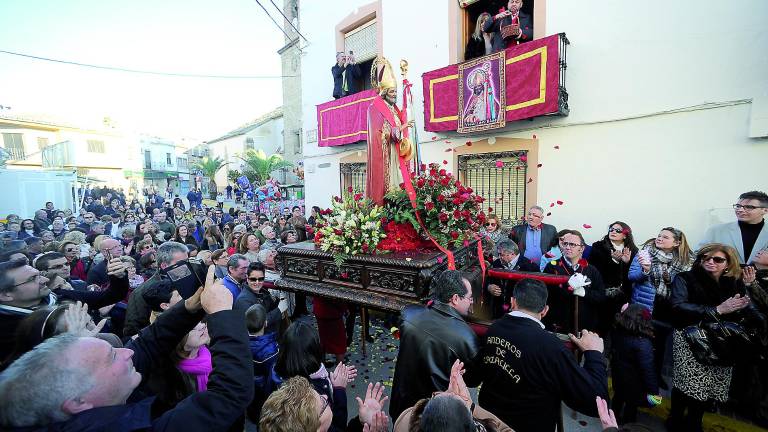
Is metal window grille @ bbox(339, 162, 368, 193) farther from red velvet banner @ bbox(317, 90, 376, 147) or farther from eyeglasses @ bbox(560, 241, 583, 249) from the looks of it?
eyeglasses @ bbox(560, 241, 583, 249)

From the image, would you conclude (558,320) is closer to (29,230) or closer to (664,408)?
(664,408)

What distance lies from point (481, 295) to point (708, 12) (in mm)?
4881

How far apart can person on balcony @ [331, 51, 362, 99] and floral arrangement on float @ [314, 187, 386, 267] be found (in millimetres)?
6280

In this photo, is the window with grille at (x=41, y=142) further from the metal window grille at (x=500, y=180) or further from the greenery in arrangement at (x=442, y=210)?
the greenery in arrangement at (x=442, y=210)

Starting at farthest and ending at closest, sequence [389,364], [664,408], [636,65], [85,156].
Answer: [85,156] < [636,65] < [389,364] < [664,408]

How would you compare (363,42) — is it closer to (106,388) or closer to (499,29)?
(499,29)

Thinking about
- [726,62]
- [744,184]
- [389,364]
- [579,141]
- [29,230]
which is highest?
[726,62]

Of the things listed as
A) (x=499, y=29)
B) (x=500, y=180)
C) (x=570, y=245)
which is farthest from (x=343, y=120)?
(x=570, y=245)

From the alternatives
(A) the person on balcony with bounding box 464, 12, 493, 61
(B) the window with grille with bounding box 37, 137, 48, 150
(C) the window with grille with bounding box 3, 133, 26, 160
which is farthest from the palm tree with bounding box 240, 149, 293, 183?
(A) the person on balcony with bounding box 464, 12, 493, 61

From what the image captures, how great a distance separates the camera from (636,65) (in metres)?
5.21

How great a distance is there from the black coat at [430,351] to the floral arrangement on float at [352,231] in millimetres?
1373

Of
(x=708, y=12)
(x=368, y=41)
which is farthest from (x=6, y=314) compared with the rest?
(x=368, y=41)

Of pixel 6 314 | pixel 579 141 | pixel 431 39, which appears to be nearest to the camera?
pixel 6 314

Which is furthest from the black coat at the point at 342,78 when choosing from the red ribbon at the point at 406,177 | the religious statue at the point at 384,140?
the red ribbon at the point at 406,177
